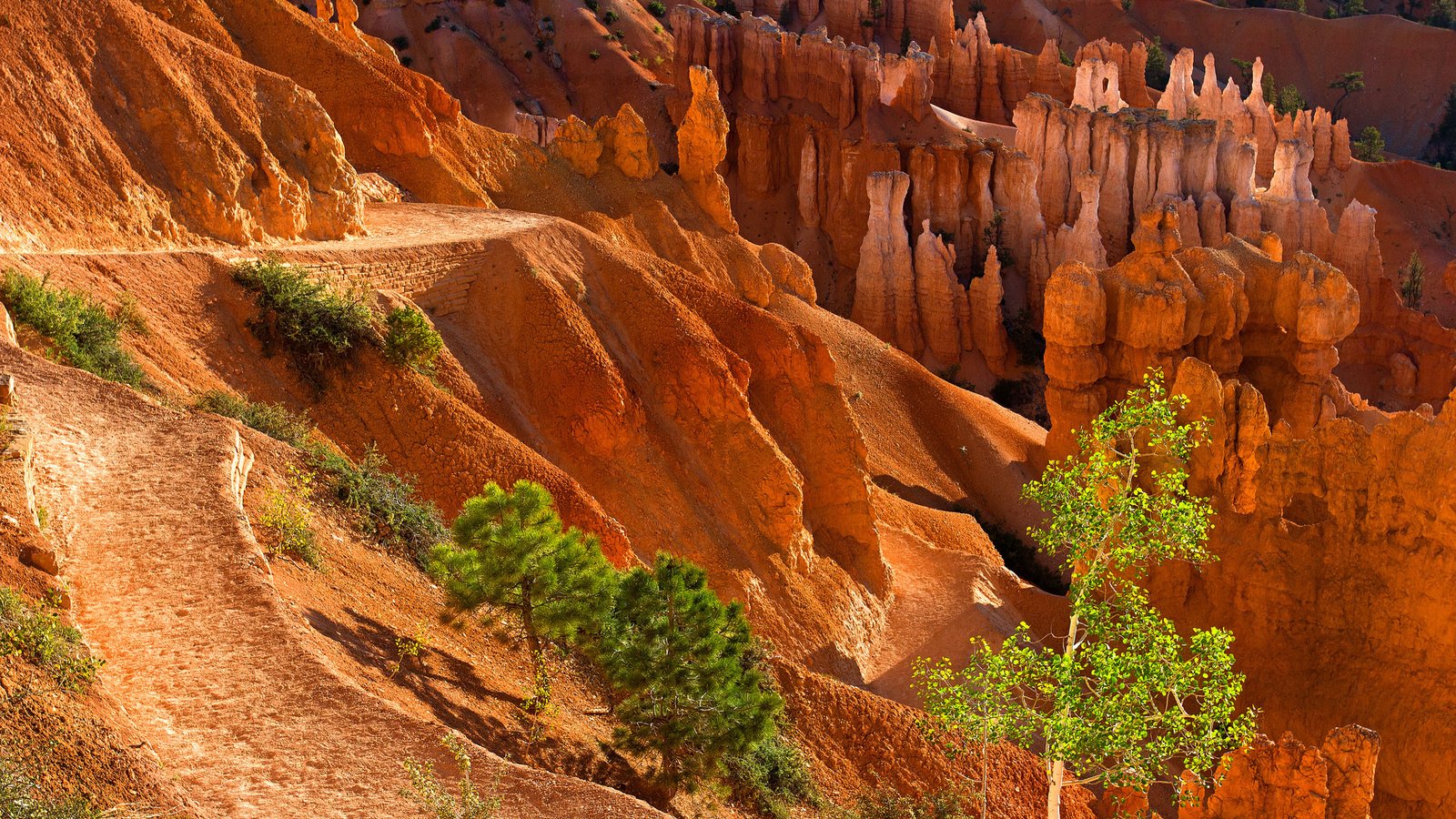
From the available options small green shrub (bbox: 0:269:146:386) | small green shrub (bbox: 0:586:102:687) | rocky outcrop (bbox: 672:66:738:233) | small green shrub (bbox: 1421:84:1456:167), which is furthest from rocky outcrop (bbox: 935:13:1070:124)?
small green shrub (bbox: 0:586:102:687)

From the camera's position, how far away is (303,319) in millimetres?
19797

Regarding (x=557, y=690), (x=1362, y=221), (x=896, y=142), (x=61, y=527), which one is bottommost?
(x=1362, y=221)

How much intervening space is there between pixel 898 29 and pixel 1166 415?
6315 cm

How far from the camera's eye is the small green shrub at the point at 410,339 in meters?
20.8

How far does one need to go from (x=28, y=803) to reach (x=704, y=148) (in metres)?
34.4

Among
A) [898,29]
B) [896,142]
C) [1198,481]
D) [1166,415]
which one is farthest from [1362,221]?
[1166,415]

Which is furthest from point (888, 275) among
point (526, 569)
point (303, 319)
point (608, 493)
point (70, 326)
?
point (526, 569)

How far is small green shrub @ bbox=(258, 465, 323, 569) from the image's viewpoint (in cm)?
1330

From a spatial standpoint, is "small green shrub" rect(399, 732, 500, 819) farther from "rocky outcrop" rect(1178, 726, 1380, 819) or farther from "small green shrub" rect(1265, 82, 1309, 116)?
"small green shrub" rect(1265, 82, 1309, 116)

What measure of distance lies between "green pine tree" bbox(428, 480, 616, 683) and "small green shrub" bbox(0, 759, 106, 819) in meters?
5.58

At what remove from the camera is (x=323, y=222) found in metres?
24.8

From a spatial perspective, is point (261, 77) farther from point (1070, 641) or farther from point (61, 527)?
point (1070, 641)

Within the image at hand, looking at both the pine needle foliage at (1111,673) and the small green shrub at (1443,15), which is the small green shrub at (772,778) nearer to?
the pine needle foliage at (1111,673)

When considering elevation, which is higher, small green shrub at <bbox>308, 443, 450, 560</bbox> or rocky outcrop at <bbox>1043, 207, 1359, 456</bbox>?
small green shrub at <bbox>308, 443, 450, 560</bbox>
